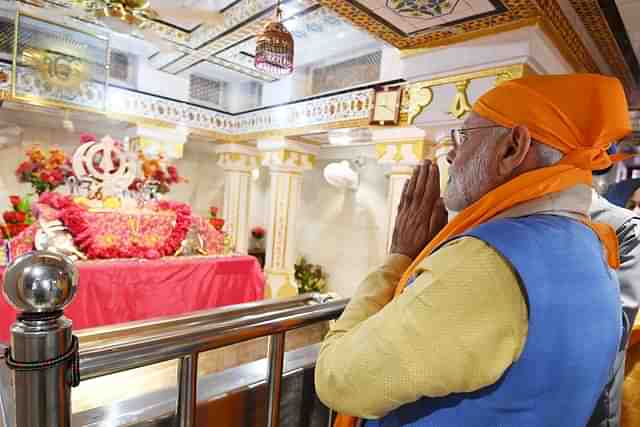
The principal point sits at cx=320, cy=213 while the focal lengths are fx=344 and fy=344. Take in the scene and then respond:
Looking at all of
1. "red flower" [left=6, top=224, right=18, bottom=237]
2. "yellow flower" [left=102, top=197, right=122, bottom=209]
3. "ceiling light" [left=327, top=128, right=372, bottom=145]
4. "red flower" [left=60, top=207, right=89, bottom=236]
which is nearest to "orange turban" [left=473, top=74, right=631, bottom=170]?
"red flower" [left=60, top=207, right=89, bottom=236]

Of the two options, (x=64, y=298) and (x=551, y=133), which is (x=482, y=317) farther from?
(x=64, y=298)

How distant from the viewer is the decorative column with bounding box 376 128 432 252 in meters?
4.59

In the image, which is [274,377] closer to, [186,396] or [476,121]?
[186,396]

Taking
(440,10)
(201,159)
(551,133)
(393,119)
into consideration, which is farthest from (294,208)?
(551,133)

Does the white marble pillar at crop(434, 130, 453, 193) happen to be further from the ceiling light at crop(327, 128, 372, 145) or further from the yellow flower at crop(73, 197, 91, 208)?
the yellow flower at crop(73, 197, 91, 208)

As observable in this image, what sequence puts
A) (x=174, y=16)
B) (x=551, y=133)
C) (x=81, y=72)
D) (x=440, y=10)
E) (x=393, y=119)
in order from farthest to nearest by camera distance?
(x=81, y=72)
(x=393, y=119)
(x=174, y=16)
(x=440, y=10)
(x=551, y=133)

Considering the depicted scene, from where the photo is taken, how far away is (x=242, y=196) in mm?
7504

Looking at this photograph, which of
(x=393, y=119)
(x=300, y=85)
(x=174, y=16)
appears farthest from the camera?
(x=300, y=85)

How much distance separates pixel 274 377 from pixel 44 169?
133 inches

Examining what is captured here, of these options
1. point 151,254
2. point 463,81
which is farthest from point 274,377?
point 151,254

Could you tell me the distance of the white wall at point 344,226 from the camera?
22.9ft

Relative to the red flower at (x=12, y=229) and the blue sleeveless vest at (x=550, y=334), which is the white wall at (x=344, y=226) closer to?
the red flower at (x=12, y=229)

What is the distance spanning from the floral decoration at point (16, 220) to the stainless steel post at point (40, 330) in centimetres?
336

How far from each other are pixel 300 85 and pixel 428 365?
20.9 feet
